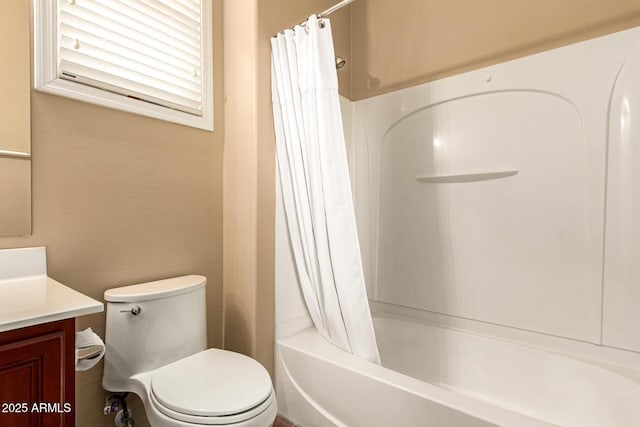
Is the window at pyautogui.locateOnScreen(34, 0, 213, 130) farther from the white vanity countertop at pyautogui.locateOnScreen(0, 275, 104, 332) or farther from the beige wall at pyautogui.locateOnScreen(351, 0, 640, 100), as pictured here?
the beige wall at pyautogui.locateOnScreen(351, 0, 640, 100)

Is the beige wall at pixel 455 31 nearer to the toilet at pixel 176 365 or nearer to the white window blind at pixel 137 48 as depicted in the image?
the white window blind at pixel 137 48

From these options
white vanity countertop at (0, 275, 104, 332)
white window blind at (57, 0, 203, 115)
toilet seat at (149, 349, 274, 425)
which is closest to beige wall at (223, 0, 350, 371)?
white window blind at (57, 0, 203, 115)

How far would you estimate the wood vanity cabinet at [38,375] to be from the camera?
2.27 ft

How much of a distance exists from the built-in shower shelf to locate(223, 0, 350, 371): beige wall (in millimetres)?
914

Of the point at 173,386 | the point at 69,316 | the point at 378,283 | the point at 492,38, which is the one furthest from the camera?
the point at 378,283

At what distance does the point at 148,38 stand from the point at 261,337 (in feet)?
4.81

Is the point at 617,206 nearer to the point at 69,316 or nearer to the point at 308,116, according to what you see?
the point at 308,116

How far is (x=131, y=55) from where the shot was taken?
1.38m

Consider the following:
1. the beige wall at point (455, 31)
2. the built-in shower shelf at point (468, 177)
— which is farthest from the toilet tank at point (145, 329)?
the beige wall at point (455, 31)

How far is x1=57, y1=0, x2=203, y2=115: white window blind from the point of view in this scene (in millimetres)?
1235

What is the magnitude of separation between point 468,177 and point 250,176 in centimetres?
116

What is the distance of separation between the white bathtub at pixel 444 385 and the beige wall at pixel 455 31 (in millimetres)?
1476

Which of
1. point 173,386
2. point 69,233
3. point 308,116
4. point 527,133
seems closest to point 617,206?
point 527,133

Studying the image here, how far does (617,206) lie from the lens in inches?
54.0
